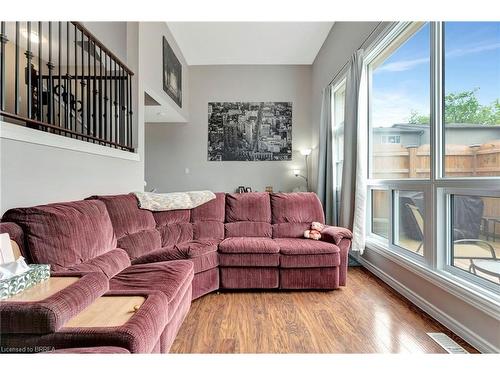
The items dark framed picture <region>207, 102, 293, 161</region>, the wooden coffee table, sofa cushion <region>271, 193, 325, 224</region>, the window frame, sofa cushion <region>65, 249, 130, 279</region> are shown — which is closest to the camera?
the wooden coffee table

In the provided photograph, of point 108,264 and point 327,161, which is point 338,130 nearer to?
point 327,161

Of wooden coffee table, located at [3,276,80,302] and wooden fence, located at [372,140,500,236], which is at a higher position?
wooden fence, located at [372,140,500,236]

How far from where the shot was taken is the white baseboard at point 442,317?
1.68 metres

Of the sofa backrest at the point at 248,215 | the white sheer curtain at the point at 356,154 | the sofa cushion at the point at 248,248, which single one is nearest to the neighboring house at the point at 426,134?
the white sheer curtain at the point at 356,154

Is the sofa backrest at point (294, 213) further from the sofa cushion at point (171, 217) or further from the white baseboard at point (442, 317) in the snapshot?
the sofa cushion at point (171, 217)

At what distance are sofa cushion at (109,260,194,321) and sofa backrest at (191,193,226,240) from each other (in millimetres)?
1014

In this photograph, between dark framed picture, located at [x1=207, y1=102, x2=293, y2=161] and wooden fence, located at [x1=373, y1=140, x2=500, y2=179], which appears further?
dark framed picture, located at [x1=207, y1=102, x2=293, y2=161]

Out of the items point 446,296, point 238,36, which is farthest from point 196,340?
point 238,36

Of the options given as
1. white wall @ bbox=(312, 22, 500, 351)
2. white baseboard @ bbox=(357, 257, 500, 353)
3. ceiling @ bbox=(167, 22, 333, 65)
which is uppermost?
ceiling @ bbox=(167, 22, 333, 65)

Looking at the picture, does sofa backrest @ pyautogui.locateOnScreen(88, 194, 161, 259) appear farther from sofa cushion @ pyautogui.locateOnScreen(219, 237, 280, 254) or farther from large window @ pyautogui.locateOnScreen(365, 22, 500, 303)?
large window @ pyautogui.locateOnScreen(365, 22, 500, 303)

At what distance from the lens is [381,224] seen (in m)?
3.39

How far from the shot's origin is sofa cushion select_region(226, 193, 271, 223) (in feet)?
11.3

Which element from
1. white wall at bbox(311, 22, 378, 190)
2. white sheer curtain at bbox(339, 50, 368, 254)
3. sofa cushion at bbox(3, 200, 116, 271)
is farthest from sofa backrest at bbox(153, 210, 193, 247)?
white wall at bbox(311, 22, 378, 190)
